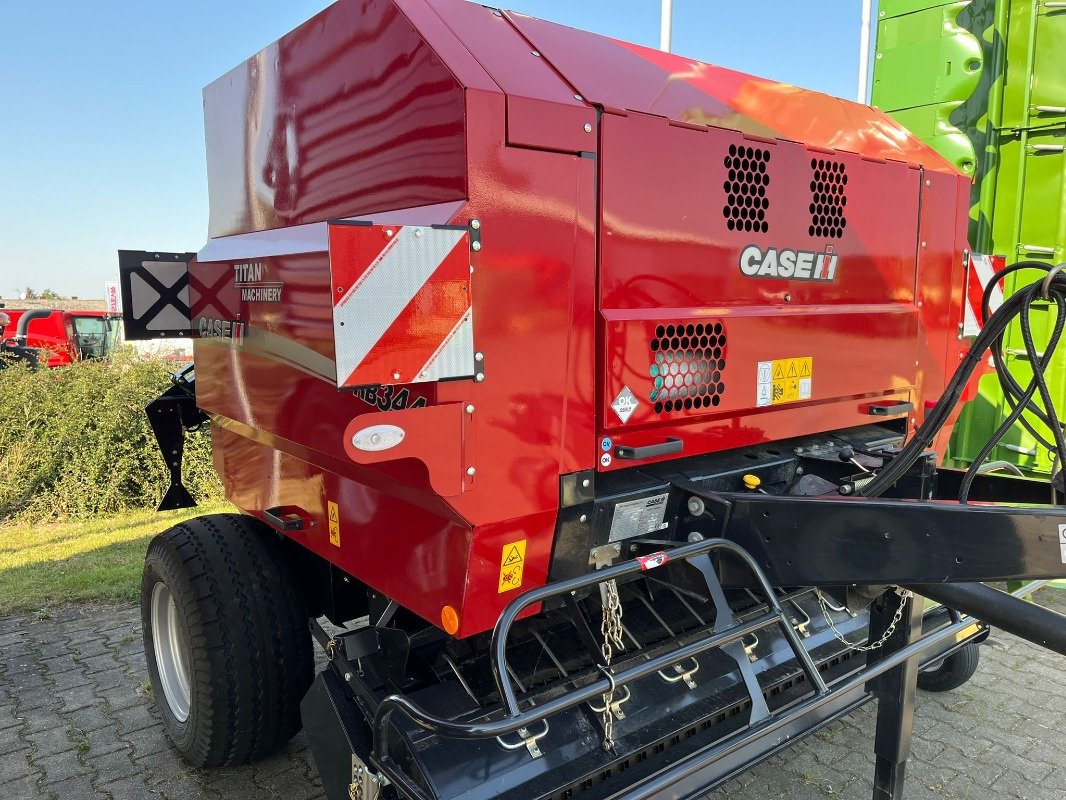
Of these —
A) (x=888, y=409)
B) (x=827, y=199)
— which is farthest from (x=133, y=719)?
(x=827, y=199)

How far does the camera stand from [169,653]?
318cm

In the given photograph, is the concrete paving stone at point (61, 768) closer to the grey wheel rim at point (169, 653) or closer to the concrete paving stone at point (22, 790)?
the concrete paving stone at point (22, 790)

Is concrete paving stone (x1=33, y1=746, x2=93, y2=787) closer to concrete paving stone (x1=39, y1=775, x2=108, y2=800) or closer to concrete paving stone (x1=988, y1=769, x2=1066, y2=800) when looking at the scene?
concrete paving stone (x1=39, y1=775, x2=108, y2=800)

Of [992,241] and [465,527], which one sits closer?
[465,527]

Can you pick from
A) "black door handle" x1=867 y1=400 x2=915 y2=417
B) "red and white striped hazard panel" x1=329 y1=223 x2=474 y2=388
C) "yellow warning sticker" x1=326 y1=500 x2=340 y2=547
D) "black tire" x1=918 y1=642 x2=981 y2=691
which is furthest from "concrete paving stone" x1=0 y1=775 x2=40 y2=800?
"black tire" x1=918 y1=642 x2=981 y2=691

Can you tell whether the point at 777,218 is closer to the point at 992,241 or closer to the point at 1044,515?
the point at 1044,515

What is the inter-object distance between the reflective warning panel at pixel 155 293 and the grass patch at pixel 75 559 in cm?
233

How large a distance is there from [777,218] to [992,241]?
300cm

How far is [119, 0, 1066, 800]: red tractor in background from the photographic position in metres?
1.81

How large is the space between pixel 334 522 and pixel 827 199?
Answer: 186 cm

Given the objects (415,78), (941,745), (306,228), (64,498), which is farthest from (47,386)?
(941,745)

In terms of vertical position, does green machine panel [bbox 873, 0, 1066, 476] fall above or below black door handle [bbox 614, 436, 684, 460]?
above

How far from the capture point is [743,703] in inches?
94.1

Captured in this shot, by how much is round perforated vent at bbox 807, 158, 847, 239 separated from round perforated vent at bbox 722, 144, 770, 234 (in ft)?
0.77
